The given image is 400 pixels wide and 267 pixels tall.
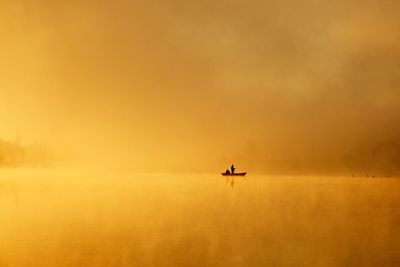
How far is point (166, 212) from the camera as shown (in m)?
59.3

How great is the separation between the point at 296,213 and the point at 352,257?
2807cm

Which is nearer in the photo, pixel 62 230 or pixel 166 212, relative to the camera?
pixel 62 230

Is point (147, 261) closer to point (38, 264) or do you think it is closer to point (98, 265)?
point (98, 265)

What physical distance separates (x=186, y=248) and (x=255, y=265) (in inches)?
257

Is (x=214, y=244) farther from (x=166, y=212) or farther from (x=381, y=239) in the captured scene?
(x=166, y=212)

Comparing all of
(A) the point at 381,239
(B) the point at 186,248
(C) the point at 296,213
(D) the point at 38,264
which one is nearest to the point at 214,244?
(B) the point at 186,248

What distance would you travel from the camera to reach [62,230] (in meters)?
41.7

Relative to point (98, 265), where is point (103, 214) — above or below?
above

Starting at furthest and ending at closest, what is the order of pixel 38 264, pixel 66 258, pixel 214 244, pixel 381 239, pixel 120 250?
pixel 381 239, pixel 214 244, pixel 120 250, pixel 66 258, pixel 38 264

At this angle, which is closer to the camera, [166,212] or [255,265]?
[255,265]

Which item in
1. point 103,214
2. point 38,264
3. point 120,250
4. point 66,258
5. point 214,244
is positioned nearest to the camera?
point 38,264

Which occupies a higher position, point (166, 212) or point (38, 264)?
point (166, 212)

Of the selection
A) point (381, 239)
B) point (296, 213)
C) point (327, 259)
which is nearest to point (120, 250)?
point (327, 259)

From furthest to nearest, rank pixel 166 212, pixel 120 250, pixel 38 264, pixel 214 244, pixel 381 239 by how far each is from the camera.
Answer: pixel 166 212
pixel 381 239
pixel 214 244
pixel 120 250
pixel 38 264
